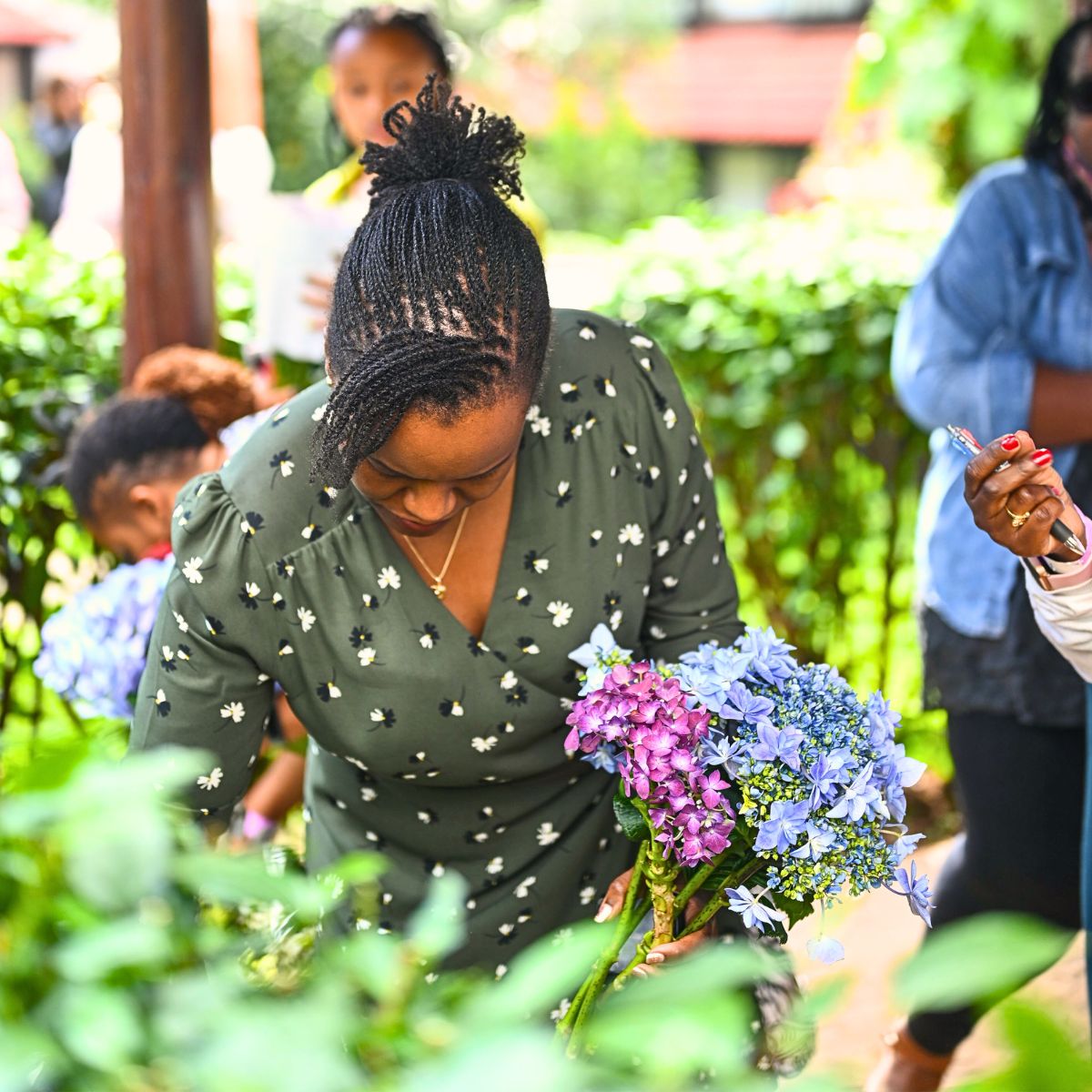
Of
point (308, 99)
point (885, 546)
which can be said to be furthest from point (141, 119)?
point (308, 99)

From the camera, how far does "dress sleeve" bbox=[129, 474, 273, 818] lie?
197 cm

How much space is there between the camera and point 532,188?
60.3 feet

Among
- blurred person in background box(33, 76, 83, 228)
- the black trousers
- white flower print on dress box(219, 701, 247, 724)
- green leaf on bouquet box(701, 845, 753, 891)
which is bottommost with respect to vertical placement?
the black trousers

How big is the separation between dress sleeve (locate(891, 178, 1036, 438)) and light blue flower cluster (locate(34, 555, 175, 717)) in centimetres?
149

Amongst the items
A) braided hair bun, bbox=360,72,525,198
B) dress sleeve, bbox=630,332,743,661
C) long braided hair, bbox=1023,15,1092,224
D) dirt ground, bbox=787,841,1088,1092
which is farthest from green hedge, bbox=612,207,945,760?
braided hair bun, bbox=360,72,525,198

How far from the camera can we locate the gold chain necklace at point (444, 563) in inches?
82.6

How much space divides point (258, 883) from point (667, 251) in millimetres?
4272

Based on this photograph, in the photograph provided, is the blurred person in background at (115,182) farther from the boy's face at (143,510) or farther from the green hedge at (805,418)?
the boy's face at (143,510)

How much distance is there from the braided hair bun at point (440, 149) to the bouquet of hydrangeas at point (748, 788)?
0.68 meters

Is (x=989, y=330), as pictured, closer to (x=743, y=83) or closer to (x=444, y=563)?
(x=444, y=563)

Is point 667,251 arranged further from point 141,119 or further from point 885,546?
point 141,119

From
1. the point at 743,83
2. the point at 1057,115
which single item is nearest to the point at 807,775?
the point at 1057,115

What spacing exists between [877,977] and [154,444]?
2.34 m

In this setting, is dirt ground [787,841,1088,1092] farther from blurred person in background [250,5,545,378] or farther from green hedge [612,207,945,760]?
blurred person in background [250,5,545,378]
